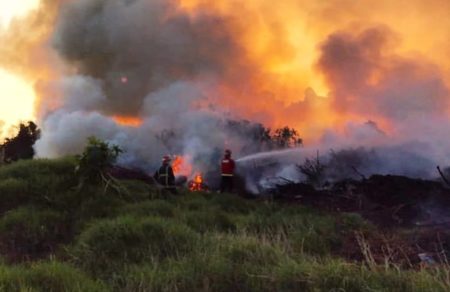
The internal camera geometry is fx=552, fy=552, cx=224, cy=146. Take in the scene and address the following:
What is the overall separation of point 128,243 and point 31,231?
3129mm

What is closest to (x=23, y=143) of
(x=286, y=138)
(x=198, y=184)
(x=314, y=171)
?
(x=198, y=184)

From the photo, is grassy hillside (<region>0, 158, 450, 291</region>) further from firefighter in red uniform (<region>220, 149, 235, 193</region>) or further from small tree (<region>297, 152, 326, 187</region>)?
small tree (<region>297, 152, 326, 187</region>)

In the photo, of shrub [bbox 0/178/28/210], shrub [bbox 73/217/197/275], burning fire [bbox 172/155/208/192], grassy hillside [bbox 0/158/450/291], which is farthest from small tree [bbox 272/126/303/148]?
shrub [bbox 73/217/197/275]

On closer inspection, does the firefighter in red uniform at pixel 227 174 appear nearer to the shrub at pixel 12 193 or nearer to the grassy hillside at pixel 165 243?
the grassy hillside at pixel 165 243

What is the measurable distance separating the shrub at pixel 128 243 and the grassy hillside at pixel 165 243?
0.06 feet

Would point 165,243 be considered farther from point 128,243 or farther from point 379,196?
point 379,196

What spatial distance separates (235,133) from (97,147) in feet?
32.0

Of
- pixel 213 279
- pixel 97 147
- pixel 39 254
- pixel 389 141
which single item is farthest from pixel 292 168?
pixel 213 279

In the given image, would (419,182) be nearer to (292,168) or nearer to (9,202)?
(292,168)

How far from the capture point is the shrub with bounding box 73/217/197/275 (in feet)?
28.3

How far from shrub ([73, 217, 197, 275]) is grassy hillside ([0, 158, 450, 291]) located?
0.06 ft

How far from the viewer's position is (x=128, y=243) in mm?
9203

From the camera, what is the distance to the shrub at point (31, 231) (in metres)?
10.7

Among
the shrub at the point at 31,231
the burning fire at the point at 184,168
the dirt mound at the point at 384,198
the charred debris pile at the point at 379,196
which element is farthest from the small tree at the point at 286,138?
the shrub at the point at 31,231
